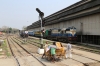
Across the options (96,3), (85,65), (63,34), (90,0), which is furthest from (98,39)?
(85,65)

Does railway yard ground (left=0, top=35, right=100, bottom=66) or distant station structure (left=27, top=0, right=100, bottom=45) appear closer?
railway yard ground (left=0, top=35, right=100, bottom=66)

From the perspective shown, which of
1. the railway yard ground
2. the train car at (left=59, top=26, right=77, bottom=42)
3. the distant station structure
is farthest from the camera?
the train car at (left=59, top=26, right=77, bottom=42)

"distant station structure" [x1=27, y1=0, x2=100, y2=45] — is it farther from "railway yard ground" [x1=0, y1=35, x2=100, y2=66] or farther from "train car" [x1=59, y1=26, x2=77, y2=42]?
"railway yard ground" [x1=0, y1=35, x2=100, y2=66]

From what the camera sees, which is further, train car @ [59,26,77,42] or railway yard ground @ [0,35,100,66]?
train car @ [59,26,77,42]

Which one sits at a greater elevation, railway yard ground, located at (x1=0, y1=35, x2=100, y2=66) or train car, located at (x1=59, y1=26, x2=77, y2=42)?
train car, located at (x1=59, y1=26, x2=77, y2=42)

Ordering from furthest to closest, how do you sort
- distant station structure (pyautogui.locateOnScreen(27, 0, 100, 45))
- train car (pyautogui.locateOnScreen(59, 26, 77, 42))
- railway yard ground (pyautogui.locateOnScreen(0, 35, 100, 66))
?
train car (pyautogui.locateOnScreen(59, 26, 77, 42)) < distant station structure (pyautogui.locateOnScreen(27, 0, 100, 45)) < railway yard ground (pyautogui.locateOnScreen(0, 35, 100, 66))

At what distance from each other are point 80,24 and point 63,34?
5.01m

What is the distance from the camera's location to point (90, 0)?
30906 mm

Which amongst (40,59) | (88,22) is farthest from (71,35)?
(40,59)

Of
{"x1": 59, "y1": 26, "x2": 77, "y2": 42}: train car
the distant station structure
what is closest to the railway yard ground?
the distant station structure

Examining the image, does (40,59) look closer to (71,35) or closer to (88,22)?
(88,22)

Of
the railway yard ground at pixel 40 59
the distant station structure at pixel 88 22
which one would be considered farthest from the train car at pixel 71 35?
the railway yard ground at pixel 40 59

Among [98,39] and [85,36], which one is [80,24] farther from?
[98,39]

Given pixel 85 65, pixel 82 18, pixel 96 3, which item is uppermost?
pixel 96 3
